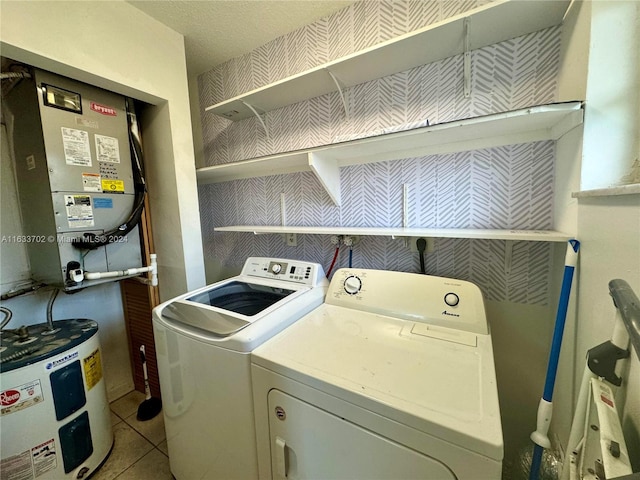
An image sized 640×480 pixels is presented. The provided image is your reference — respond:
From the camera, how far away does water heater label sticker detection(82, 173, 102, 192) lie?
1.38 meters

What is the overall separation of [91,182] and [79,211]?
17 cm

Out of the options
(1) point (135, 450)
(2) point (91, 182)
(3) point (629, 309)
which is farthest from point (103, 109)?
(3) point (629, 309)

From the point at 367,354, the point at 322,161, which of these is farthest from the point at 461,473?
the point at 322,161

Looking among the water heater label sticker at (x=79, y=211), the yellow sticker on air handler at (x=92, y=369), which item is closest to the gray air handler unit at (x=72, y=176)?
the water heater label sticker at (x=79, y=211)

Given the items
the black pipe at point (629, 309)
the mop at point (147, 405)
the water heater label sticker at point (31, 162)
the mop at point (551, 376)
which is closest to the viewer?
the black pipe at point (629, 309)

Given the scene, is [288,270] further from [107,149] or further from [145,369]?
[145,369]

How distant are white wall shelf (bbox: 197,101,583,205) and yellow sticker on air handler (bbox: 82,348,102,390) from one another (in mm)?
1324

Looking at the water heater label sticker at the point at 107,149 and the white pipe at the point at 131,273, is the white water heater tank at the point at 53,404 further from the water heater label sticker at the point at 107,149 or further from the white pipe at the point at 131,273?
the water heater label sticker at the point at 107,149

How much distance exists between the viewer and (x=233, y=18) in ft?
5.04

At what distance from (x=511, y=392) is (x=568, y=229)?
0.85m

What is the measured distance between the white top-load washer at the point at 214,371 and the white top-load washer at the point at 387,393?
0.19ft

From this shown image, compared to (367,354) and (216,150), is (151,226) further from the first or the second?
(367,354)

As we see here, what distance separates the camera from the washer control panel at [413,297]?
1.05 m

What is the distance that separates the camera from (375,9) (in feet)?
4.51
